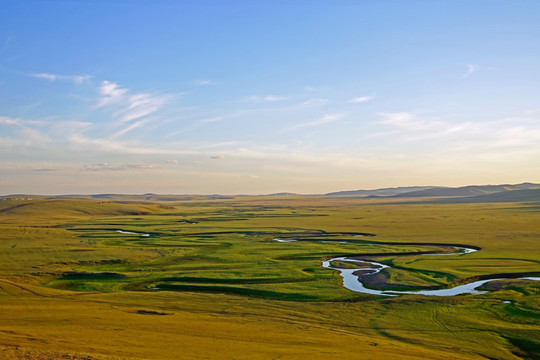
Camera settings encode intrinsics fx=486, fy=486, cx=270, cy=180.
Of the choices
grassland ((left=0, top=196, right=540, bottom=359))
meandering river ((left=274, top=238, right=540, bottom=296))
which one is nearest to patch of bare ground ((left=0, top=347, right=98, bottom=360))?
grassland ((left=0, top=196, right=540, bottom=359))

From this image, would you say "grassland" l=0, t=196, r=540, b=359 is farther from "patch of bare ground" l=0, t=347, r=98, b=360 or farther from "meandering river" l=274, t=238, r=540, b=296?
"meandering river" l=274, t=238, r=540, b=296

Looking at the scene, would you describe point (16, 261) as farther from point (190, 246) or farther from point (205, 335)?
point (205, 335)

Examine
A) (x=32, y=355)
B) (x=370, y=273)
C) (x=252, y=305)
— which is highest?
(x=32, y=355)

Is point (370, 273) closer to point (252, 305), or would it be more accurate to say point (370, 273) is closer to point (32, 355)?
point (252, 305)

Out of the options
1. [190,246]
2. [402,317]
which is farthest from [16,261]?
[402,317]

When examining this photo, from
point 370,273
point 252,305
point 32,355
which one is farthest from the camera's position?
point 370,273

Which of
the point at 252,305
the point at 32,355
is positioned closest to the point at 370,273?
the point at 252,305

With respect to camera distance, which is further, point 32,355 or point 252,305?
point 252,305

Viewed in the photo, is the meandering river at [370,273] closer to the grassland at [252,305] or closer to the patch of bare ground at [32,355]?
the grassland at [252,305]

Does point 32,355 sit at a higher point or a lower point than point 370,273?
higher

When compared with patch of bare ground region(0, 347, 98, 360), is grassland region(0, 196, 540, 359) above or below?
below

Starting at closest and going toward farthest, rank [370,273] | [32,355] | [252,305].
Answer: [32,355] < [252,305] < [370,273]
